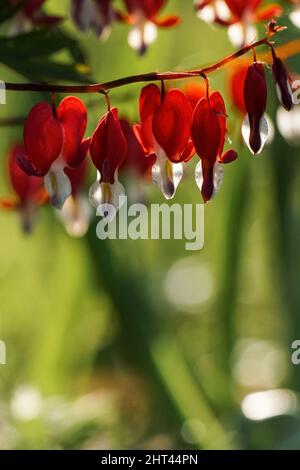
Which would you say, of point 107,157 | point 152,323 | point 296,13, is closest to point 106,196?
point 107,157

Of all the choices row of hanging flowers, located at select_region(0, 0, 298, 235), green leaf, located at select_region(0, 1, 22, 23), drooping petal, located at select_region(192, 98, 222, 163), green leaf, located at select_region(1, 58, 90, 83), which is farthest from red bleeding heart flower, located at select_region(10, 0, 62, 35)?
drooping petal, located at select_region(192, 98, 222, 163)

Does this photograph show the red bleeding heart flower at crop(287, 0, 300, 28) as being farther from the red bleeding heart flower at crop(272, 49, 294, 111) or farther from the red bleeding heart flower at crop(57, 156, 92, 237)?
the red bleeding heart flower at crop(57, 156, 92, 237)

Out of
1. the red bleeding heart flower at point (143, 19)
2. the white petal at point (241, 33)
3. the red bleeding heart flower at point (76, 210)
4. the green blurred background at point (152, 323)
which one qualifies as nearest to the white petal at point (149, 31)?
the red bleeding heart flower at point (143, 19)

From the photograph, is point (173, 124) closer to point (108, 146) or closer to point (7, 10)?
point (108, 146)

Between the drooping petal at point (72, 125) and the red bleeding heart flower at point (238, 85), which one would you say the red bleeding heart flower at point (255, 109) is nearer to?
the drooping petal at point (72, 125)

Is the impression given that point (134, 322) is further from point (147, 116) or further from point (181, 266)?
point (147, 116)
